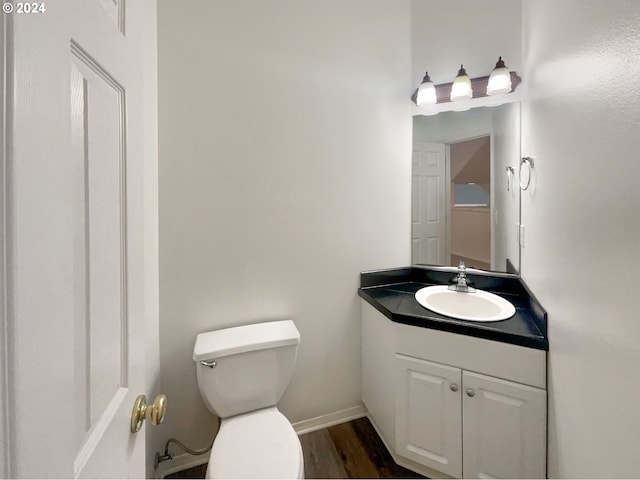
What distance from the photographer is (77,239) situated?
0.41m

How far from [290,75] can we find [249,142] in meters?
0.47

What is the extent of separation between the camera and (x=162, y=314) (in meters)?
1.39

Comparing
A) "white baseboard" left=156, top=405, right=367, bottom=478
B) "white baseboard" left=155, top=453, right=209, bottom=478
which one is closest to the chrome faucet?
"white baseboard" left=156, top=405, right=367, bottom=478

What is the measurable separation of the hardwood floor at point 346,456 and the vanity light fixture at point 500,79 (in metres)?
2.14

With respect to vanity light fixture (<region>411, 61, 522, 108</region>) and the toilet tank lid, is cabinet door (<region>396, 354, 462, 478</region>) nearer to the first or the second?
the toilet tank lid

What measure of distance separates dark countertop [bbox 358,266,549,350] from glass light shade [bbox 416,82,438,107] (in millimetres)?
1087

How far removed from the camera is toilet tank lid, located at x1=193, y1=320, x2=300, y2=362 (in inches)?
49.3

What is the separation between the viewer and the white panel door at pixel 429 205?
189 centimetres

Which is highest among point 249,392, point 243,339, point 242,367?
point 243,339

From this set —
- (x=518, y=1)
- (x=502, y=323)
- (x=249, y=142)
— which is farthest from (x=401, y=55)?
(x=502, y=323)

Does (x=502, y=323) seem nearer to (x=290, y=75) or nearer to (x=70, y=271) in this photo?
(x=70, y=271)

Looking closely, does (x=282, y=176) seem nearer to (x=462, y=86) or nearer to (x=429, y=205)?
(x=429, y=205)

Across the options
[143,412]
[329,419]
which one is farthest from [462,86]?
[329,419]

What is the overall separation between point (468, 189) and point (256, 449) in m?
1.84
